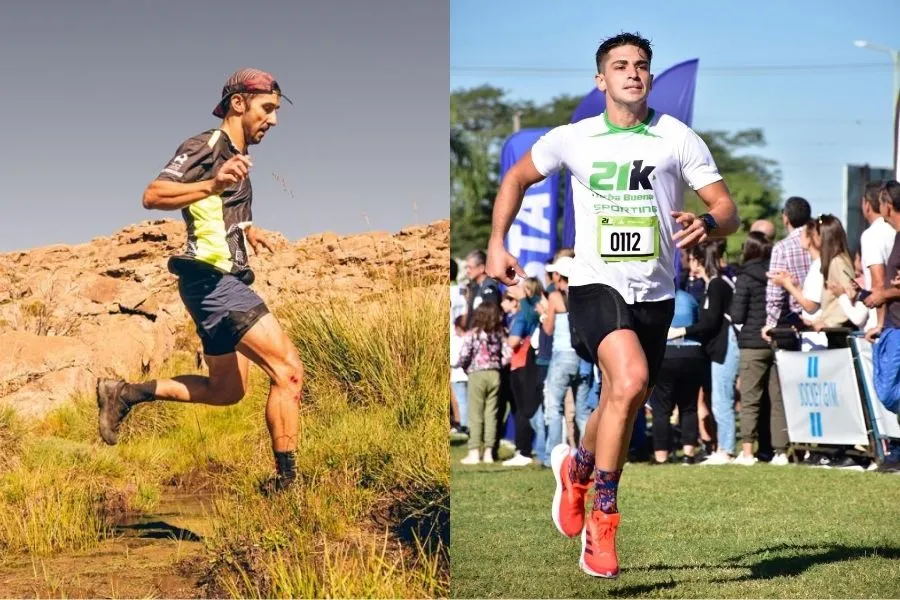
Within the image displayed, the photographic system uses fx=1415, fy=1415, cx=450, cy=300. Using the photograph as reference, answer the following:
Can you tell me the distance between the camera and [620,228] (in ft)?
18.6

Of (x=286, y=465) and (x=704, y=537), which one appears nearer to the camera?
(x=286, y=465)

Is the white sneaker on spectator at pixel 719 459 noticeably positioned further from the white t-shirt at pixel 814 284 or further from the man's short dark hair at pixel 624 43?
the man's short dark hair at pixel 624 43

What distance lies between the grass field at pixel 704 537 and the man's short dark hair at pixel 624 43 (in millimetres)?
2242

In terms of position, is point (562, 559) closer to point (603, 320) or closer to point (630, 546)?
point (630, 546)

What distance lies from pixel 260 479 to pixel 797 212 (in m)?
5.63

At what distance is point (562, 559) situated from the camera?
271 inches

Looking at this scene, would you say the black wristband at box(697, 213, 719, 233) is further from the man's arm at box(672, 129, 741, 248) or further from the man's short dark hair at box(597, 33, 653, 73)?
the man's short dark hair at box(597, 33, 653, 73)

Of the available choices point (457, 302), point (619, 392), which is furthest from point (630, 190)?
point (457, 302)

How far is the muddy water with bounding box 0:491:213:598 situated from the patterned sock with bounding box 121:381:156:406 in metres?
0.46

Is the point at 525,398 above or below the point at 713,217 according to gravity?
below

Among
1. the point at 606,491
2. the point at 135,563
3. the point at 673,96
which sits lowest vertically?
A: the point at 135,563

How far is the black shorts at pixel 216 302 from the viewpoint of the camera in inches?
259

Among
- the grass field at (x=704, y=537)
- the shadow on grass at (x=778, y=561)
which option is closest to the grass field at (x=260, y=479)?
the grass field at (x=704, y=537)

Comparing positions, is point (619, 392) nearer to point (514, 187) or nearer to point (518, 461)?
point (514, 187)
